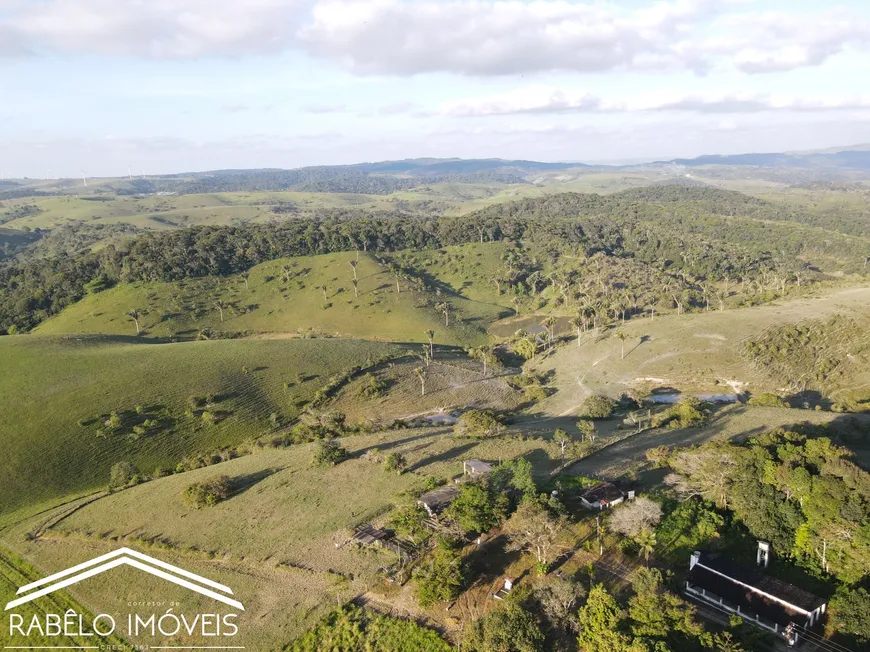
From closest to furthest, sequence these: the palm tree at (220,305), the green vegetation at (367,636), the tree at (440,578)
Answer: the green vegetation at (367,636)
the tree at (440,578)
the palm tree at (220,305)

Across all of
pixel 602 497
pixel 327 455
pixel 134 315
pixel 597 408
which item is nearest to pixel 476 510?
pixel 602 497

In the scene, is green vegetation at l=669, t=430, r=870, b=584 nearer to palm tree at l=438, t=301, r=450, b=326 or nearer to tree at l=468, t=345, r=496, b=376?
tree at l=468, t=345, r=496, b=376

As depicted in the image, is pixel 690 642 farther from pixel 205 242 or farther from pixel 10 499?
pixel 205 242

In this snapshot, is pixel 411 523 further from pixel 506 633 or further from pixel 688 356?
pixel 688 356

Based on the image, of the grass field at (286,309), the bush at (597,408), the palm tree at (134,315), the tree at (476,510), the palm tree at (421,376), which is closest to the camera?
the tree at (476,510)

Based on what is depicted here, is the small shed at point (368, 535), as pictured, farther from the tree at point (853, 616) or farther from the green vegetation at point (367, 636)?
the tree at point (853, 616)

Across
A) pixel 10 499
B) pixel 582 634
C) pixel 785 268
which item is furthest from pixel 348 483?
pixel 785 268

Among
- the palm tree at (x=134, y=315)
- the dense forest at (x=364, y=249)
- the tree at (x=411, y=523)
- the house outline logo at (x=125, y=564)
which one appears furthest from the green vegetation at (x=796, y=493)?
the palm tree at (x=134, y=315)
